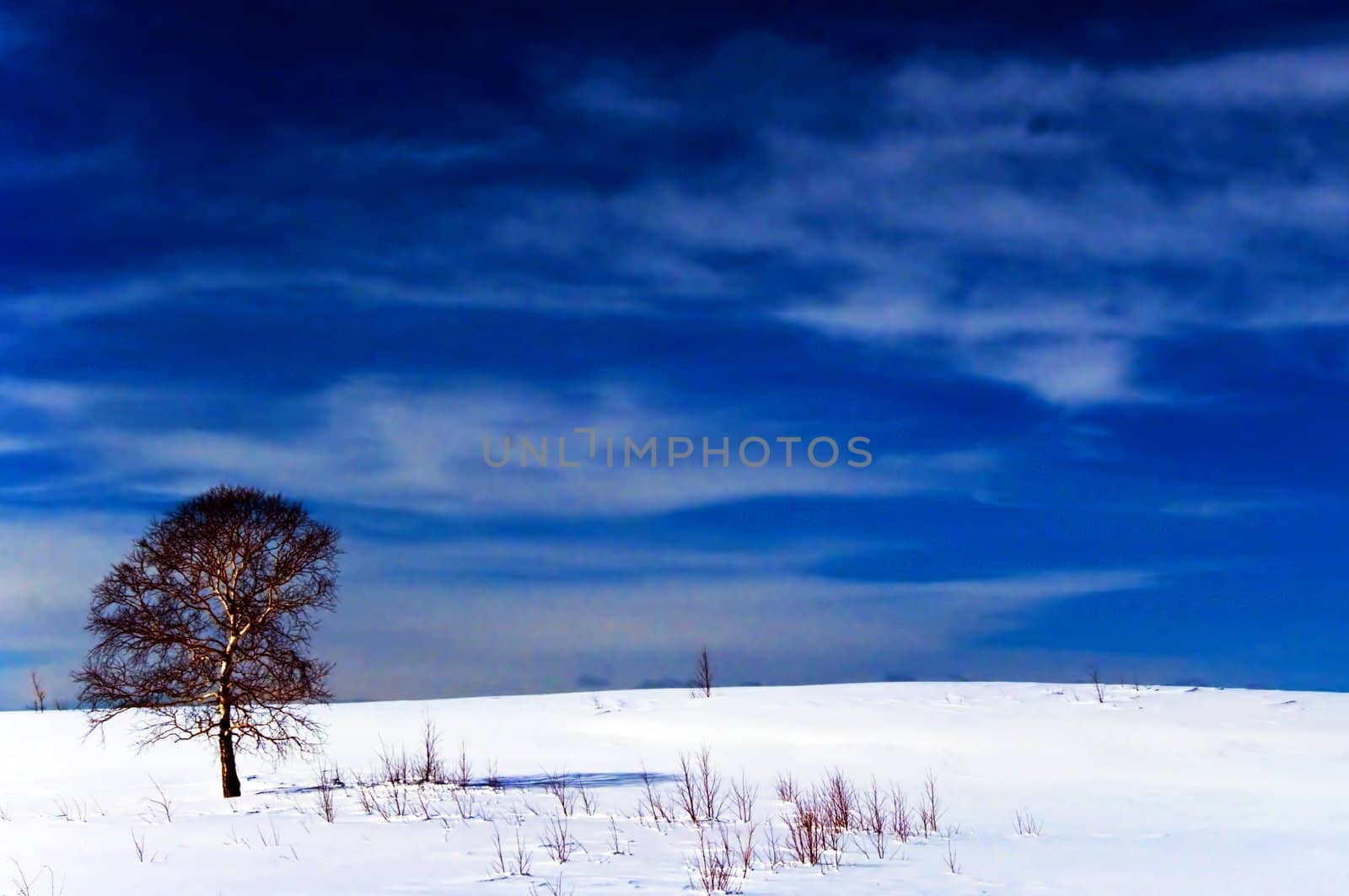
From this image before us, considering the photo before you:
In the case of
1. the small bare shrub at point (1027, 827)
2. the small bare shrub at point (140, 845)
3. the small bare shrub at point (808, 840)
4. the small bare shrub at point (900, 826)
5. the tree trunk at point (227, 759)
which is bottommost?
the small bare shrub at point (1027, 827)

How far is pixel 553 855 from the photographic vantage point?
12.9 m

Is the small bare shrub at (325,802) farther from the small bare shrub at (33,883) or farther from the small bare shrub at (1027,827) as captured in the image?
the small bare shrub at (1027,827)

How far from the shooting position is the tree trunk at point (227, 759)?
22516 mm

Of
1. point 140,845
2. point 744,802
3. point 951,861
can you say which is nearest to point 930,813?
point 744,802

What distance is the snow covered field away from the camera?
11.8 meters

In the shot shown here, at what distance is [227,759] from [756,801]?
1072cm

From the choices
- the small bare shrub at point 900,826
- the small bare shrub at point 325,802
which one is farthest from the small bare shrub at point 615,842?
the small bare shrub at point 325,802

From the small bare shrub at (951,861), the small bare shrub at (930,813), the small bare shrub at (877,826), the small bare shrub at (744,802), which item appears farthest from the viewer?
the small bare shrub at (744,802)

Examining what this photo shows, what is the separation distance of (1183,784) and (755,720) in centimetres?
1510

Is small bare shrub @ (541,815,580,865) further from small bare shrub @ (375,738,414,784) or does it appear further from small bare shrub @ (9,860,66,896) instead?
small bare shrub @ (375,738,414,784)

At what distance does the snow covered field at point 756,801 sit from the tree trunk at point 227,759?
1.47 feet

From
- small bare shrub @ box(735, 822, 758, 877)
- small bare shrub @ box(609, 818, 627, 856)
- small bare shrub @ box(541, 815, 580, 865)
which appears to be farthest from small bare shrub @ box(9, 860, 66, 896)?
small bare shrub @ box(735, 822, 758, 877)

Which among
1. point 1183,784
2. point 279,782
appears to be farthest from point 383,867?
point 1183,784

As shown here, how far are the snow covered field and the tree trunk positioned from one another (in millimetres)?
447
